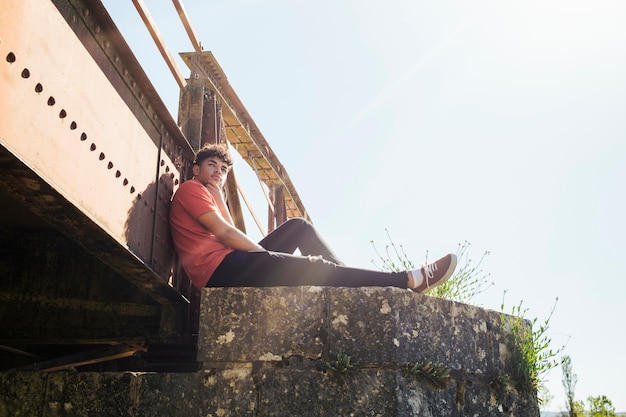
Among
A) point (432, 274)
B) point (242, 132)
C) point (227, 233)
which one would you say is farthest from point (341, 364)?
point (242, 132)

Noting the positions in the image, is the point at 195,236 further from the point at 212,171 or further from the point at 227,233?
the point at 212,171

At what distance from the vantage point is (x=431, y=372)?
3504mm

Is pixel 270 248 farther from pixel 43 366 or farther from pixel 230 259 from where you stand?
pixel 43 366

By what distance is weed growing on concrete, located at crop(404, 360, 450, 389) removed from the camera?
3416mm

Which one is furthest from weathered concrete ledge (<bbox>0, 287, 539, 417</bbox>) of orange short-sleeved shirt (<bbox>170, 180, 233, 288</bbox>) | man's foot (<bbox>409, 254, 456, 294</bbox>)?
orange short-sleeved shirt (<bbox>170, 180, 233, 288</bbox>)

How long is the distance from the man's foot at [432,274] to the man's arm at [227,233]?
1.12m

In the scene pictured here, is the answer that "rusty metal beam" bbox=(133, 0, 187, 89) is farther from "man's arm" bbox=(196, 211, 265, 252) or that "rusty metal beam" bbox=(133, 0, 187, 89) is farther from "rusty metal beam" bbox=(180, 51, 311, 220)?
"man's arm" bbox=(196, 211, 265, 252)

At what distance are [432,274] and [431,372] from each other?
0.74 metres

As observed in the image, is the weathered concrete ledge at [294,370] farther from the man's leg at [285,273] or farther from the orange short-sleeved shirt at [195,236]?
the orange short-sleeved shirt at [195,236]

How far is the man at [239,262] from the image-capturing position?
3.98 metres

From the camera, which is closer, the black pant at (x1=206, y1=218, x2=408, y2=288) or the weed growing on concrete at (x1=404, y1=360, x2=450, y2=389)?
the weed growing on concrete at (x1=404, y1=360, x2=450, y2=389)

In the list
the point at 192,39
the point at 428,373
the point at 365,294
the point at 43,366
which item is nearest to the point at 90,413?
the point at 43,366

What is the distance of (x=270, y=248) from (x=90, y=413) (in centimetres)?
185

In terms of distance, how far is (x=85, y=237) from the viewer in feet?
11.5
